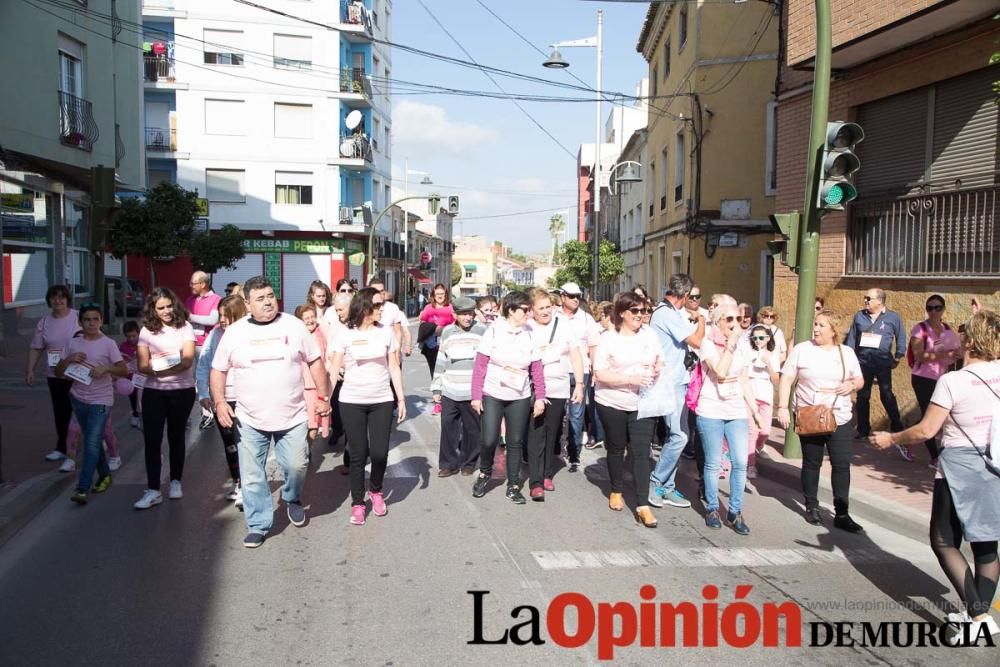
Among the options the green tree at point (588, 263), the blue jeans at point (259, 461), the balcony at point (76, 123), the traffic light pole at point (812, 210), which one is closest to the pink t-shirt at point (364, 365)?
the blue jeans at point (259, 461)

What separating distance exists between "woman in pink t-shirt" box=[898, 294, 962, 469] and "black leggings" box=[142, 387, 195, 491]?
6928 millimetres

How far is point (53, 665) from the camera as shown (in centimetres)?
394

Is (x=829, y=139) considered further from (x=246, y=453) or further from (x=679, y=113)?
(x=679, y=113)

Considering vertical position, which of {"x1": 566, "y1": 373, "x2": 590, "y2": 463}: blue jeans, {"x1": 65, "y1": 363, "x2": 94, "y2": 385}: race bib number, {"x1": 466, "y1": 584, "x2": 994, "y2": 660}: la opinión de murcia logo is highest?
{"x1": 65, "y1": 363, "x2": 94, "y2": 385}: race bib number

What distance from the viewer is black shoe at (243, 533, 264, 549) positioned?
18.8ft

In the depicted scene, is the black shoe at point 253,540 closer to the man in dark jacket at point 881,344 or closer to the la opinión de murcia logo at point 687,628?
the la opinión de murcia logo at point 687,628

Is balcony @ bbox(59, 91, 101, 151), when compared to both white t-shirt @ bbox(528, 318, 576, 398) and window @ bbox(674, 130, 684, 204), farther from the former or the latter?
window @ bbox(674, 130, 684, 204)

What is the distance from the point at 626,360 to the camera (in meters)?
6.51

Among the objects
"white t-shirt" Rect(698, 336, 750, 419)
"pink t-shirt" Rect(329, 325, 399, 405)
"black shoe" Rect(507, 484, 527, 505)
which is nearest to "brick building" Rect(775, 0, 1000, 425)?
"white t-shirt" Rect(698, 336, 750, 419)

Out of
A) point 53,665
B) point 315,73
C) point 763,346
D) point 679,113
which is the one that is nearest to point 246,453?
point 53,665

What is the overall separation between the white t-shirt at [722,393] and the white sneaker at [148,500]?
171 inches

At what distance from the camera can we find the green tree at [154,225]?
21531 mm

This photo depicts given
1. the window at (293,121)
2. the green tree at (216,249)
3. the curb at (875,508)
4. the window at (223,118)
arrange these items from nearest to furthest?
the curb at (875,508), the green tree at (216,249), the window at (223,118), the window at (293,121)

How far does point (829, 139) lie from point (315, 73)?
3414cm
